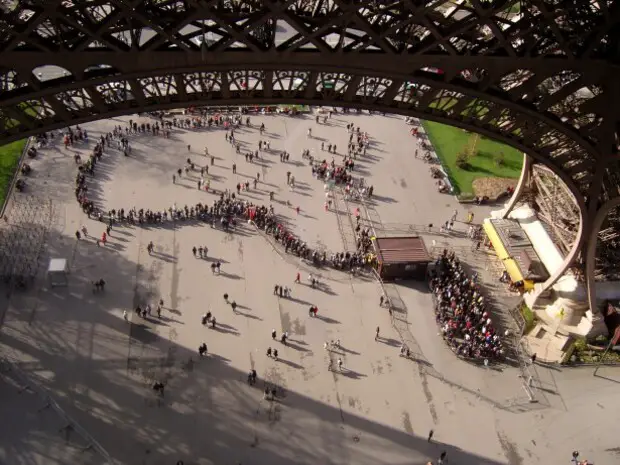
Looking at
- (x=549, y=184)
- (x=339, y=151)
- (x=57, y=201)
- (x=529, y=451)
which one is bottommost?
(x=529, y=451)

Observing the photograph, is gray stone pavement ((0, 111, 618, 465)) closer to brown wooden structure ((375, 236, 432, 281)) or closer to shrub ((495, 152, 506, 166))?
brown wooden structure ((375, 236, 432, 281))

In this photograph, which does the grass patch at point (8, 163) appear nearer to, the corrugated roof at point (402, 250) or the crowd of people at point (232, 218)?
the crowd of people at point (232, 218)

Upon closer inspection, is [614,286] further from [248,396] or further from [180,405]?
[180,405]

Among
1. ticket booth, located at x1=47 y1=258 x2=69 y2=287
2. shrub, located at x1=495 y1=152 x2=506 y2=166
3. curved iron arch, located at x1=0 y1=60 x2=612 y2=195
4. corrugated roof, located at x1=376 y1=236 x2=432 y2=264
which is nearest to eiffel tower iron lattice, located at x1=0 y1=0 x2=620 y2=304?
curved iron arch, located at x1=0 y1=60 x2=612 y2=195

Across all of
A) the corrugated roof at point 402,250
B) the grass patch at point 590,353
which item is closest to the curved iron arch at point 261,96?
the corrugated roof at point 402,250

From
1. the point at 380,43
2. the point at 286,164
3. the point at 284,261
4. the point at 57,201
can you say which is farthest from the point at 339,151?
the point at 380,43

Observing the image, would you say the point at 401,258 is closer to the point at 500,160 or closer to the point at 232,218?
the point at 232,218
